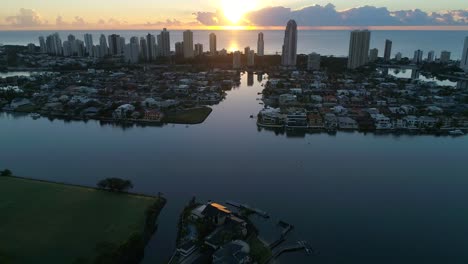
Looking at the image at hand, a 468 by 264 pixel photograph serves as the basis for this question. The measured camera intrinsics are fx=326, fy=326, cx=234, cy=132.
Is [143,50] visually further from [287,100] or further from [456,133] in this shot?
[456,133]

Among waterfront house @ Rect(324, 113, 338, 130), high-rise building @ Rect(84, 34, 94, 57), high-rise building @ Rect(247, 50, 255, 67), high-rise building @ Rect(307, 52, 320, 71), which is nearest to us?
waterfront house @ Rect(324, 113, 338, 130)

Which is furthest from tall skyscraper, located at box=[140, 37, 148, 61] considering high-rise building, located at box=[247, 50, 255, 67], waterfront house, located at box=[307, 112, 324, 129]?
waterfront house, located at box=[307, 112, 324, 129]

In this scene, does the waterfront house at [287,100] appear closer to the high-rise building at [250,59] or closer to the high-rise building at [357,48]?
the high-rise building at [357,48]

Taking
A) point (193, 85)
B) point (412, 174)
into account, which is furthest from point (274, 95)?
point (412, 174)

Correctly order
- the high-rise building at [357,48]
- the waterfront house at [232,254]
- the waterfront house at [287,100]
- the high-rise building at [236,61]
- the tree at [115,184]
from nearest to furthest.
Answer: the waterfront house at [232,254]
the tree at [115,184]
the waterfront house at [287,100]
the high-rise building at [357,48]
the high-rise building at [236,61]

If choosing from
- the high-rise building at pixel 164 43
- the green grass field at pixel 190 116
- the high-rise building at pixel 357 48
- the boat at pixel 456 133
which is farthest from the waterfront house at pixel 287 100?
the high-rise building at pixel 164 43

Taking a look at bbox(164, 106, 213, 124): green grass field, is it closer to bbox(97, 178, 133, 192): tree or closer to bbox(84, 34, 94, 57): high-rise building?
bbox(97, 178, 133, 192): tree
